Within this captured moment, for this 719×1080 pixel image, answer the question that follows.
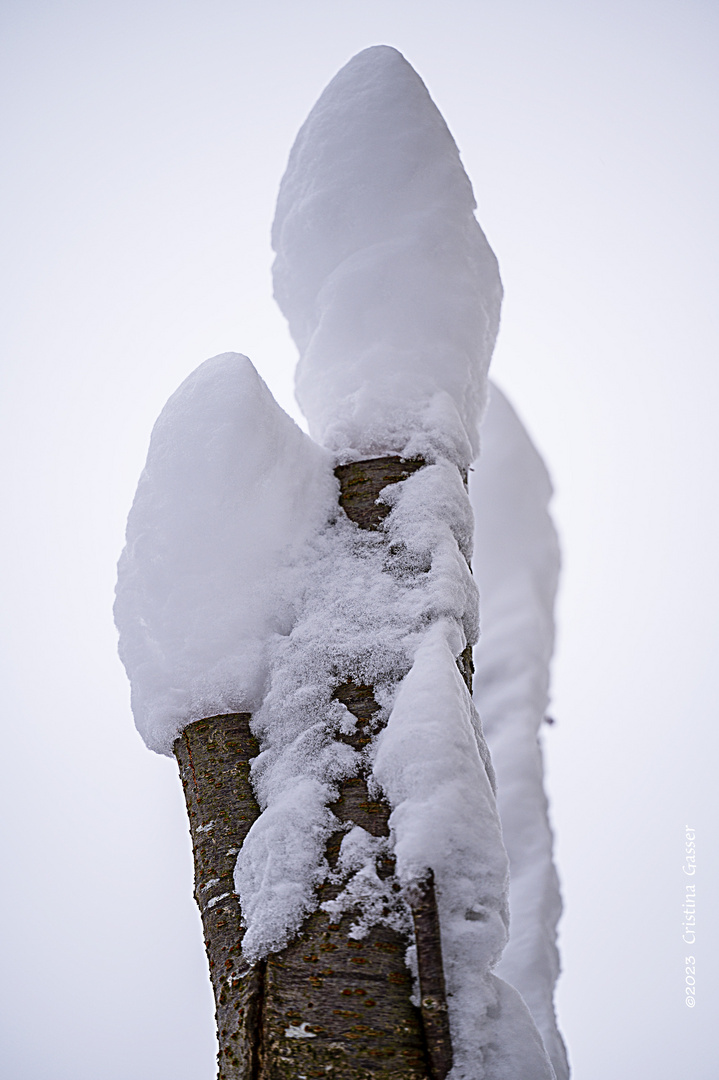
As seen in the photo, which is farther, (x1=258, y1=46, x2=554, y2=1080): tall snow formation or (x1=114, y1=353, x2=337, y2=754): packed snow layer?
(x1=114, y1=353, x2=337, y2=754): packed snow layer

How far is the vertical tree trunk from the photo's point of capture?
951 mm

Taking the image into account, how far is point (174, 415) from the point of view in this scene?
57.1 inches

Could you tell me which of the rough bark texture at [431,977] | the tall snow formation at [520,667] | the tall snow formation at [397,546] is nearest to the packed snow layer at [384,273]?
the tall snow formation at [397,546]

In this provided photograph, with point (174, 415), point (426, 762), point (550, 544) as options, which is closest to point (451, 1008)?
point (426, 762)

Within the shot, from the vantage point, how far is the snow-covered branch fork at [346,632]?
39.6 inches

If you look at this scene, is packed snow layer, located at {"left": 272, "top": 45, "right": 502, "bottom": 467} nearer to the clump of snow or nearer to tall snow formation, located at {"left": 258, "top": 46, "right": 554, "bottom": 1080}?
tall snow formation, located at {"left": 258, "top": 46, "right": 554, "bottom": 1080}

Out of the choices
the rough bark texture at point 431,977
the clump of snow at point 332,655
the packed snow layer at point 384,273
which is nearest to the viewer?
the rough bark texture at point 431,977

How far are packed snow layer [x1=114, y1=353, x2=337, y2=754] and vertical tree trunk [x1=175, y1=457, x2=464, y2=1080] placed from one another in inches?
→ 7.2

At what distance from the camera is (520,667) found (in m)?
3.73

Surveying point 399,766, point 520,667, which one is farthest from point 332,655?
point 520,667

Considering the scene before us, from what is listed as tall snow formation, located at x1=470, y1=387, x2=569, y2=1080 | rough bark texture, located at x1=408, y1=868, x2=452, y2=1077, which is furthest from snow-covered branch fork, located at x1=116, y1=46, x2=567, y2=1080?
tall snow formation, located at x1=470, y1=387, x2=569, y2=1080

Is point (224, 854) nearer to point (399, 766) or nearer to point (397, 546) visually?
point (399, 766)

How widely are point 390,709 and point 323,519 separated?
432 mm

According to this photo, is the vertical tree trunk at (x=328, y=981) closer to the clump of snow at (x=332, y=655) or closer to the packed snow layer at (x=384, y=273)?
the clump of snow at (x=332, y=655)
